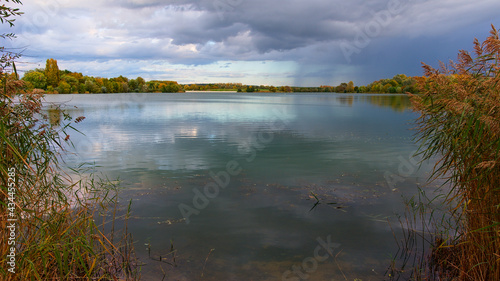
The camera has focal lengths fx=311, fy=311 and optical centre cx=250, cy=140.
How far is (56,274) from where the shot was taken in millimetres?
5438

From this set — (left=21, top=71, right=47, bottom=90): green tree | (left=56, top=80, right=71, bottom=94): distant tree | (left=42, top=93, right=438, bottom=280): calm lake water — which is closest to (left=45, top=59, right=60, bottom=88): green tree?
(left=56, top=80, right=71, bottom=94): distant tree

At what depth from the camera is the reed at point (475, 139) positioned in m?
5.20

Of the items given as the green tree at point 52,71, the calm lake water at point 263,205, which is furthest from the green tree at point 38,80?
the green tree at point 52,71

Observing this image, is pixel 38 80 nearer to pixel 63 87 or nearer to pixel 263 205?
pixel 263 205

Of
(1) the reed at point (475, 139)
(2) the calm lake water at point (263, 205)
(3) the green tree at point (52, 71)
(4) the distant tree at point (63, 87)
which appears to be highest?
(3) the green tree at point (52, 71)

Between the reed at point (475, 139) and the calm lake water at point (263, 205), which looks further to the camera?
the calm lake water at point (263, 205)

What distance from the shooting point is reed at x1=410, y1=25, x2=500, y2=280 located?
520 cm

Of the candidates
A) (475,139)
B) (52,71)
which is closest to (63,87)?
(52,71)

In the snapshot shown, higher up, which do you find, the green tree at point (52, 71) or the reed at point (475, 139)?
the green tree at point (52, 71)

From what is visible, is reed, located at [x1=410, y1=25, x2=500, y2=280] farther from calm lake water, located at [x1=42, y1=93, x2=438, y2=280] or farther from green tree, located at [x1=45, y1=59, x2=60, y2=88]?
green tree, located at [x1=45, y1=59, x2=60, y2=88]

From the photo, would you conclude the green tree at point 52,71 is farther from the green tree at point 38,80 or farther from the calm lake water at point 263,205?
the green tree at point 38,80

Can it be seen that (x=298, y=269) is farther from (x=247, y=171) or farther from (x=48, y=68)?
(x=48, y=68)

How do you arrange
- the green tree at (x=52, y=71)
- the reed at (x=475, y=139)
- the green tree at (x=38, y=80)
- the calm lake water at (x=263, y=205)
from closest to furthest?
the reed at (x=475, y=139), the green tree at (x=38, y=80), the calm lake water at (x=263, y=205), the green tree at (x=52, y=71)

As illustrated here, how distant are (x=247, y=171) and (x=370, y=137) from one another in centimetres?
1651
